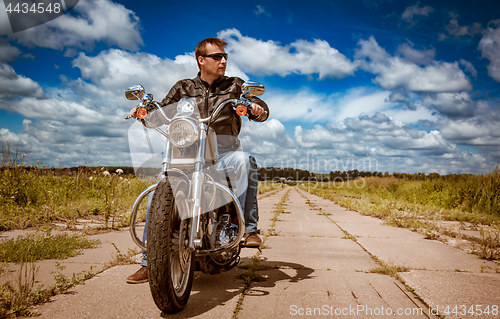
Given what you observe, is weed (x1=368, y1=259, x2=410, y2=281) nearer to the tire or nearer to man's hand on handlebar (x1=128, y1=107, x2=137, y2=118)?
the tire

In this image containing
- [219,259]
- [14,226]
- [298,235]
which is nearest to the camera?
[219,259]

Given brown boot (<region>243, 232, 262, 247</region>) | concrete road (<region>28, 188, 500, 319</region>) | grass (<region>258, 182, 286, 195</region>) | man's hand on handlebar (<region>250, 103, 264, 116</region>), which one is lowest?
grass (<region>258, 182, 286, 195</region>)

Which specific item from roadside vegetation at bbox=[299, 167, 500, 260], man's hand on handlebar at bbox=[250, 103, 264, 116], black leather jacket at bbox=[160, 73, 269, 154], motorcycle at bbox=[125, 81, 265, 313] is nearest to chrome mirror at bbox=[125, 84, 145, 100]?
motorcycle at bbox=[125, 81, 265, 313]

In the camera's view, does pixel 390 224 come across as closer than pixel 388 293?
No

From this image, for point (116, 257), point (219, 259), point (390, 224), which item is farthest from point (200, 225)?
point (390, 224)

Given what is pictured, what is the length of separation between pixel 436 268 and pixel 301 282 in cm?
146

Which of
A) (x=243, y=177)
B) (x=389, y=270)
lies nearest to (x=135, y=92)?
(x=243, y=177)

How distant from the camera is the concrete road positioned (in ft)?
6.46

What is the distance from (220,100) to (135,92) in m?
0.66

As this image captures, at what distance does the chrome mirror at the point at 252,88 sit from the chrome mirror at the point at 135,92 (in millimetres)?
741

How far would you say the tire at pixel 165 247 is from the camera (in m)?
1.75

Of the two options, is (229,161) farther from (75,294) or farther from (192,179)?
(75,294)

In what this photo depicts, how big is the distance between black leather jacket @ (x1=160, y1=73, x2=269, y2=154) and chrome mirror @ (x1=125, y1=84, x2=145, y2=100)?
0.25 m

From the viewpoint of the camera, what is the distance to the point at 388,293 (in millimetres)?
2332
